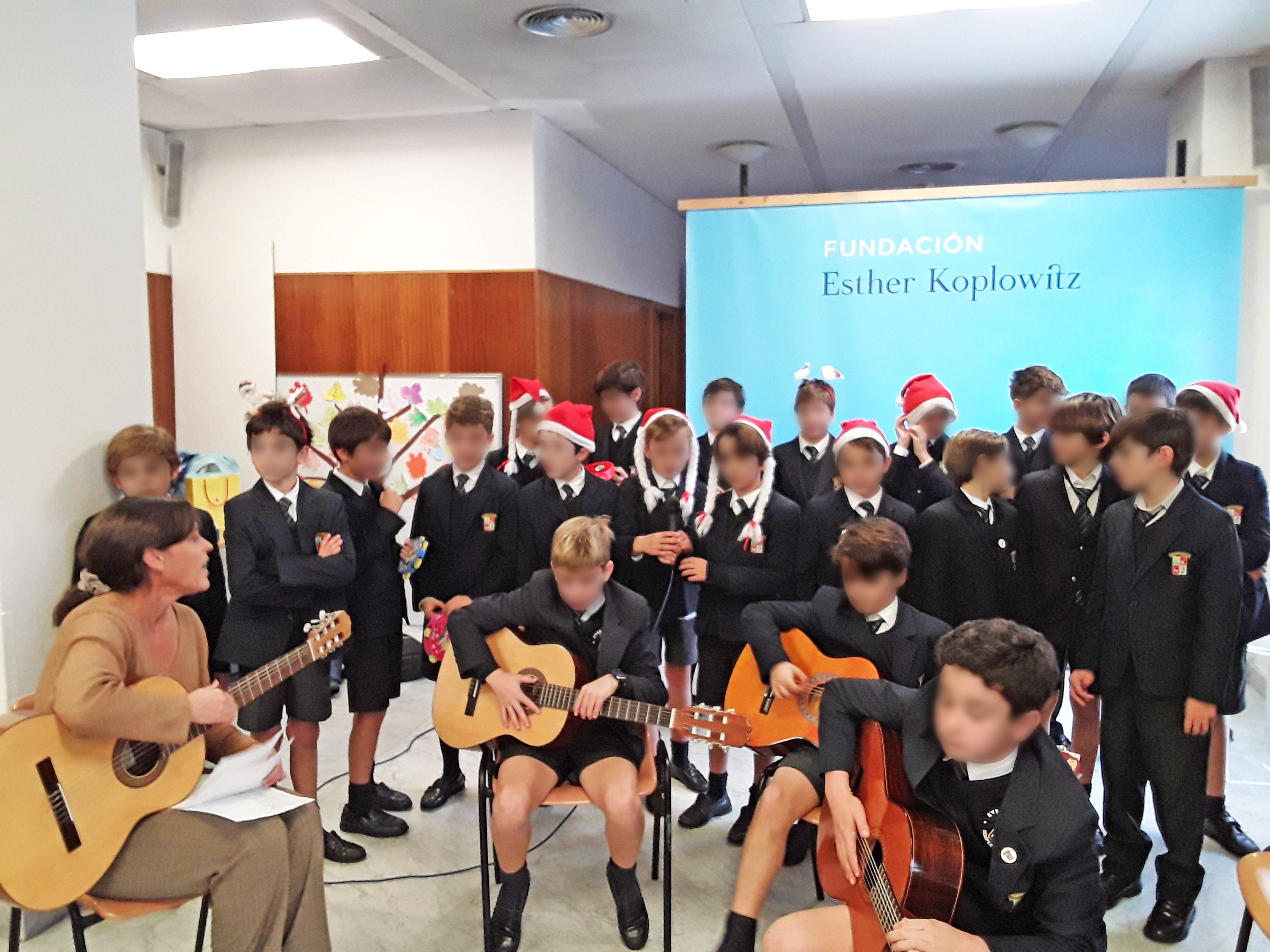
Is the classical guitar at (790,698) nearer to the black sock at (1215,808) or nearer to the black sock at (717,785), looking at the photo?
the black sock at (717,785)

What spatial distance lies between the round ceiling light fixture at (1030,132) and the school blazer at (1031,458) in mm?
2777

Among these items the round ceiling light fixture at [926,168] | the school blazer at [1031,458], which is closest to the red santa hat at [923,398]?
the school blazer at [1031,458]

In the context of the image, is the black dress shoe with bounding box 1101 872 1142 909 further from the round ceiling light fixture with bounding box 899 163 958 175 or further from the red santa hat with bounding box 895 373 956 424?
the round ceiling light fixture with bounding box 899 163 958 175

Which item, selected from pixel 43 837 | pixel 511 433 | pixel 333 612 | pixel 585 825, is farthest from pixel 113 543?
pixel 511 433

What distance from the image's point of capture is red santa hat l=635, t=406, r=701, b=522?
10.6 feet

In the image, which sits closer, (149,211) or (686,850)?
(686,850)

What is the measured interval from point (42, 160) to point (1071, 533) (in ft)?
10.5

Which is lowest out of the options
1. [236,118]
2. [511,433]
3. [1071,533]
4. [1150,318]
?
[1071,533]

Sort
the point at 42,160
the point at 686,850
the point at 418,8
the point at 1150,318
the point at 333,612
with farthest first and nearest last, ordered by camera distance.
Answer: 1. the point at 1150,318
2. the point at 418,8
3. the point at 686,850
4. the point at 333,612
5. the point at 42,160

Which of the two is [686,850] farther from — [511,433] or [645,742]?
[511,433]

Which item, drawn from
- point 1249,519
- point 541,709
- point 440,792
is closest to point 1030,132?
point 1249,519

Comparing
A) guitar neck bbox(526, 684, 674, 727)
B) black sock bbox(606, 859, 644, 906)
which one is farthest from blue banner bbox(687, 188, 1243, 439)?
black sock bbox(606, 859, 644, 906)

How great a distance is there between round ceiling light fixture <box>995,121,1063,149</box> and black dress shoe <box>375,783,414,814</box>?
4.91m

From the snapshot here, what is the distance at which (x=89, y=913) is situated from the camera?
2.21 meters
